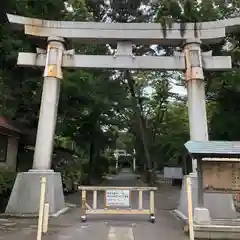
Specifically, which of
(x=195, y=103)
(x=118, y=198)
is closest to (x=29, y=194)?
(x=118, y=198)

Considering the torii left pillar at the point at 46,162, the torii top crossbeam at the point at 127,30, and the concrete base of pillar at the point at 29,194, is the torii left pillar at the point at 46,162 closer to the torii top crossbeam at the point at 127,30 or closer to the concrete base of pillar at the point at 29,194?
the concrete base of pillar at the point at 29,194

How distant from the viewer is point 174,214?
46.4 ft

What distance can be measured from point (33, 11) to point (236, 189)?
1298 centimetres

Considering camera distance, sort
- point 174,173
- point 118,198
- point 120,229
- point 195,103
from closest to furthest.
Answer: point 120,229 → point 118,198 → point 195,103 → point 174,173

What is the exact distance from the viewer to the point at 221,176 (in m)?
9.54

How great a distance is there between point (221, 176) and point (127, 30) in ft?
24.7

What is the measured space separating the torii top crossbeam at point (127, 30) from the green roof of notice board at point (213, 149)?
21.3ft

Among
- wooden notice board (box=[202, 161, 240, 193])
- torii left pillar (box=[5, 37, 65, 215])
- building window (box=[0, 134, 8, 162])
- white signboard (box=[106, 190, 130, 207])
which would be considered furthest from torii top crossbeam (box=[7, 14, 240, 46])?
wooden notice board (box=[202, 161, 240, 193])

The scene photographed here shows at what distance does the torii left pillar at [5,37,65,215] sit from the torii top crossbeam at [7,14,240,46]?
51 cm

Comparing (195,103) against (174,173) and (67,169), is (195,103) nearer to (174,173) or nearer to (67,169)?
(67,169)

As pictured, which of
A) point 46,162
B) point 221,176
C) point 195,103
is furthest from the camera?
point 195,103

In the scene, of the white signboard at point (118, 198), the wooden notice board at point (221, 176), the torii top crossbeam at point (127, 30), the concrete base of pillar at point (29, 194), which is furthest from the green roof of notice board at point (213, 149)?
the torii top crossbeam at point (127, 30)

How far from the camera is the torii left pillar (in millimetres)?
12758

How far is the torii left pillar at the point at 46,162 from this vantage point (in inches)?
502
